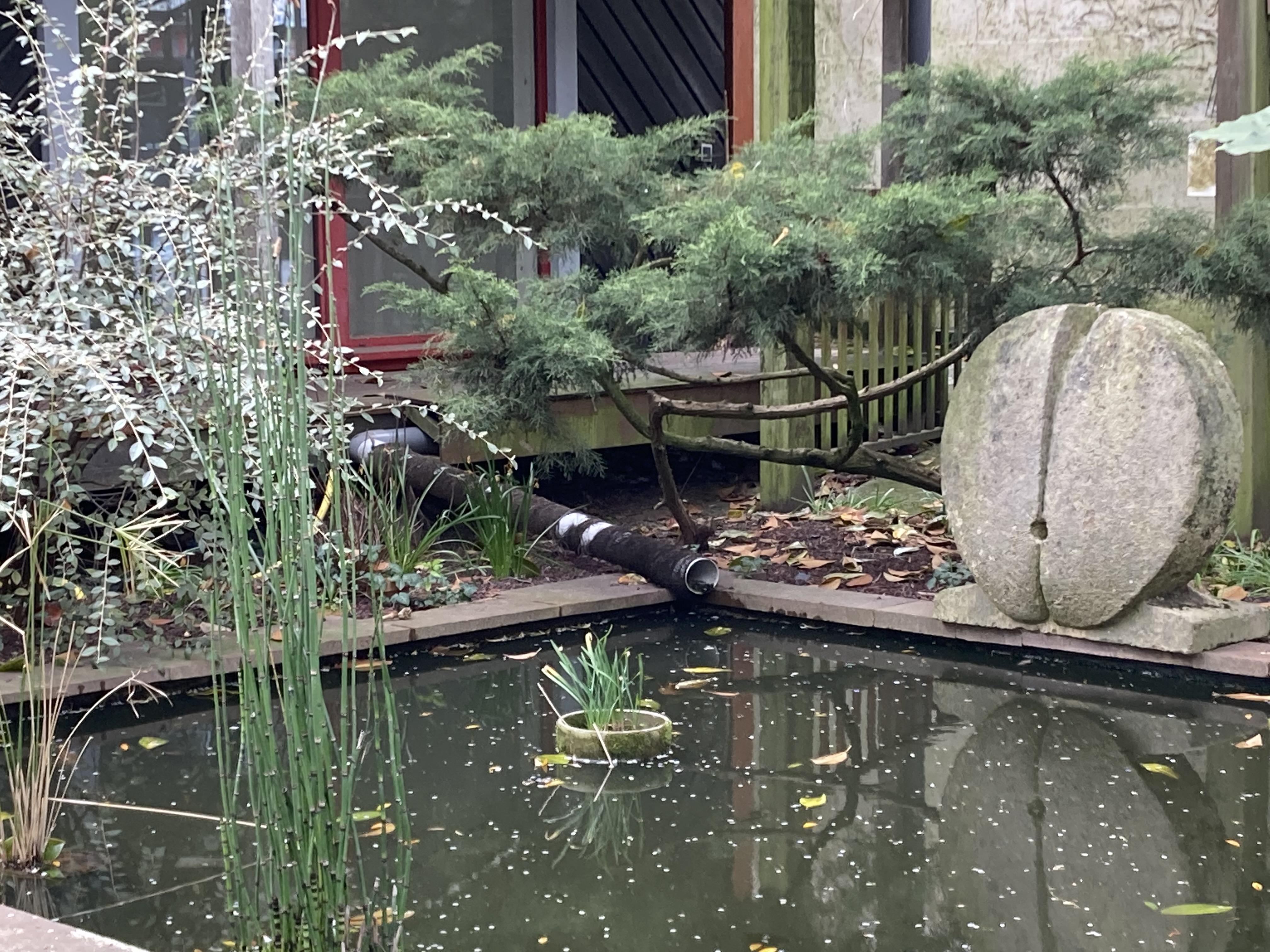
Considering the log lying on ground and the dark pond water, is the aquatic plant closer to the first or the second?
the dark pond water

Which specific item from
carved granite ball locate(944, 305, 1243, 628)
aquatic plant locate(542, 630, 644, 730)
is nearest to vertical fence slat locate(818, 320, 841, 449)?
carved granite ball locate(944, 305, 1243, 628)

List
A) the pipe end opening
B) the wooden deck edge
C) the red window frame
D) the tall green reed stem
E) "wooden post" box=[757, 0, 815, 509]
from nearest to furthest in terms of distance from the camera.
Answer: the tall green reed stem < the wooden deck edge < the pipe end opening < "wooden post" box=[757, 0, 815, 509] < the red window frame

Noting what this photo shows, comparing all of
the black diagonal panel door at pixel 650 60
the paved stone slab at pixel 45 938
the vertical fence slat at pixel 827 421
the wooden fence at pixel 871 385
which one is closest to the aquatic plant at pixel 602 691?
the paved stone slab at pixel 45 938

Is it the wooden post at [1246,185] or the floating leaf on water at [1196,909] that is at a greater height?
the wooden post at [1246,185]

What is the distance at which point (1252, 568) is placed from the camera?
590cm

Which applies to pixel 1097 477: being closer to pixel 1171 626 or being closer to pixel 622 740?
pixel 1171 626

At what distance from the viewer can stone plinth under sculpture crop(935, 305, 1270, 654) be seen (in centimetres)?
490

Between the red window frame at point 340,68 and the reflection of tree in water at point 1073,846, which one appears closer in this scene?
the reflection of tree in water at point 1073,846

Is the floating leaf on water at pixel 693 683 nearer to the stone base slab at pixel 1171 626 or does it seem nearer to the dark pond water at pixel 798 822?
the dark pond water at pixel 798 822

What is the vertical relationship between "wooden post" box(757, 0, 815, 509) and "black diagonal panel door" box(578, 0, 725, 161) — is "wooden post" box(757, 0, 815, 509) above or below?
below

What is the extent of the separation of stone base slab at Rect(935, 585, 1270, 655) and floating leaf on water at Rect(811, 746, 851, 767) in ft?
4.38

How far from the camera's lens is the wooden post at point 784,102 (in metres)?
7.54

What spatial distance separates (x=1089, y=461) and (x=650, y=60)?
679 centimetres

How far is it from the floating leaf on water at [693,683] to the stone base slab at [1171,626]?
1.05m
